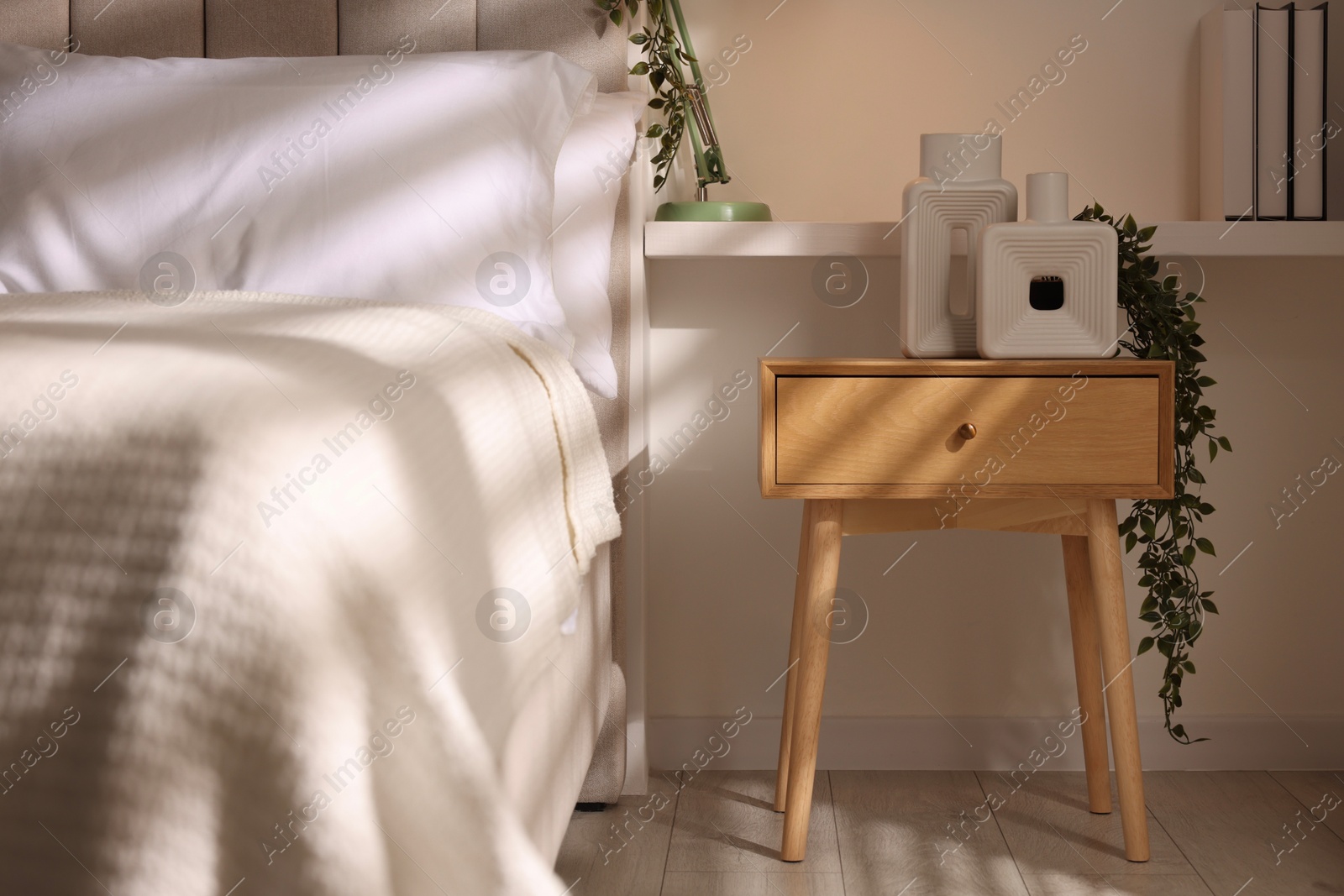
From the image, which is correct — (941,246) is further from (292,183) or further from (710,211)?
(292,183)

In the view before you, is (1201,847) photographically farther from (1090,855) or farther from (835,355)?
(835,355)

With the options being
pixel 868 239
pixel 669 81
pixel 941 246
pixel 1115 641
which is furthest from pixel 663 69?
pixel 1115 641

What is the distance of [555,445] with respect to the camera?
1.03 m

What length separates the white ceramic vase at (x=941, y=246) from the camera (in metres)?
1.29

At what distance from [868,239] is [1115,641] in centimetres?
64

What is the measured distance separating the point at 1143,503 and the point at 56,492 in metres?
1.28

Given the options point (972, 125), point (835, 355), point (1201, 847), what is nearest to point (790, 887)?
point (1201, 847)

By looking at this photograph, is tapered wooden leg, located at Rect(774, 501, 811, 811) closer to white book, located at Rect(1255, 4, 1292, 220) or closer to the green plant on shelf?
the green plant on shelf

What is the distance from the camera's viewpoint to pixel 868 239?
1.45 m

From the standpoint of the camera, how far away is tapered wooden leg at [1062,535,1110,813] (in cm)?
139

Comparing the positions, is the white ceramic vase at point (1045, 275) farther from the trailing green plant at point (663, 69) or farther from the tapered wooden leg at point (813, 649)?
the trailing green plant at point (663, 69)

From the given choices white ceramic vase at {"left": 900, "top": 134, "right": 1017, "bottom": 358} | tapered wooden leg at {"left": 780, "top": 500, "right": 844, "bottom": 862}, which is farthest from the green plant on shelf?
tapered wooden leg at {"left": 780, "top": 500, "right": 844, "bottom": 862}

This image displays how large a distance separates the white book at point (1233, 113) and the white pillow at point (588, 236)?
88 centimetres

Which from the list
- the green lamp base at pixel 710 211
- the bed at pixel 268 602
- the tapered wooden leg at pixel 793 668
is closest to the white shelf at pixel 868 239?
the green lamp base at pixel 710 211
